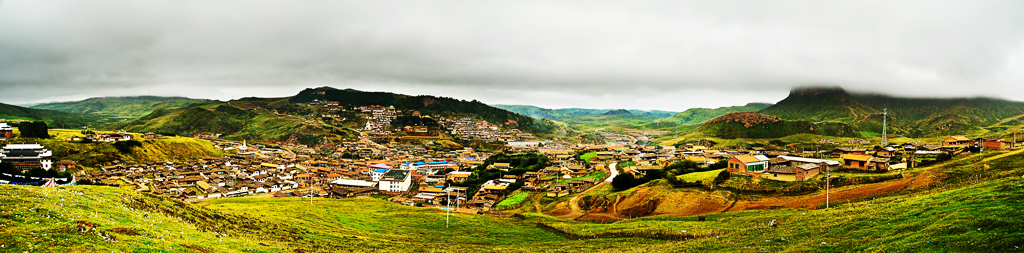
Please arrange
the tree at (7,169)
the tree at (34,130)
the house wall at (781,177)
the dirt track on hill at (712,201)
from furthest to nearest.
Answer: the tree at (34,130) → the tree at (7,169) → the house wall at (781,177) → the dirt track on hill at (712,201)

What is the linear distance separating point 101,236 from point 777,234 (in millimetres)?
31286

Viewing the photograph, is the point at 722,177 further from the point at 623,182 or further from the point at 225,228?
the point at 225,228

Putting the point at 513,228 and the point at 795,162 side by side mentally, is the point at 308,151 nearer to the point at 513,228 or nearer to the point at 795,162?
the point at 513,228

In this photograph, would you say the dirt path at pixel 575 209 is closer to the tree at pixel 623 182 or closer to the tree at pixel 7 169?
the tree at pixel 623 182

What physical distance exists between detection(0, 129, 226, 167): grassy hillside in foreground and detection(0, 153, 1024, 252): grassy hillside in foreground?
198 ft

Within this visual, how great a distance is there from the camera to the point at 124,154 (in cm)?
8538

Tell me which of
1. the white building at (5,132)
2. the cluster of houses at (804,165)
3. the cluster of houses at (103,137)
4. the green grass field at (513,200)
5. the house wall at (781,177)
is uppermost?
the white building at (5,132)

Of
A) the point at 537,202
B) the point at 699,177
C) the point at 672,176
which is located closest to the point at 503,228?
the point at 537,202

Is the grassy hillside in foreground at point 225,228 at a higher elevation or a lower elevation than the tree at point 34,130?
lower

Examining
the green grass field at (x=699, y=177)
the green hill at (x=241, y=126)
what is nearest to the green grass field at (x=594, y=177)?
the green grass field at (x=699, y=177)

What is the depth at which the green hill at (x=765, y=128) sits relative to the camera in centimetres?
16138

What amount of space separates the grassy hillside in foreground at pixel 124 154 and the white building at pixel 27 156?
325cm

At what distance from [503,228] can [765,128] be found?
159 metres

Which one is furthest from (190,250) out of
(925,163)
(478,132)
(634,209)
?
(478,132)
